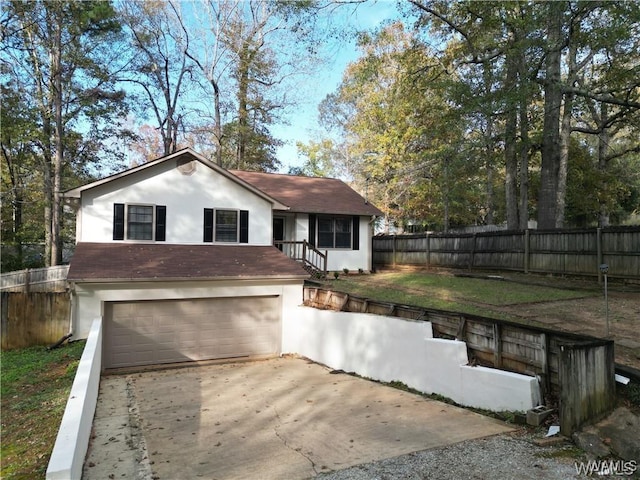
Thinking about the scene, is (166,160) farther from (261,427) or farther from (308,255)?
(261,427)

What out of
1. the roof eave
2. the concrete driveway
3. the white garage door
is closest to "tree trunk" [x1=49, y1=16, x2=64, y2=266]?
the white garage door

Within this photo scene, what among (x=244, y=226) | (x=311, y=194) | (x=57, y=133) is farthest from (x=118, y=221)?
(x=57, y=133)

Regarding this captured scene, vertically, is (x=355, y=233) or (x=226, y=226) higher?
(x=226, y=226)

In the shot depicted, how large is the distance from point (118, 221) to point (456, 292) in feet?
34.9

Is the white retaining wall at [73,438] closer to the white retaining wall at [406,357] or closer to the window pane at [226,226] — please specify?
the white retaining wall at [406,357]

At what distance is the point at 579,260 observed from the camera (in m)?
12.9

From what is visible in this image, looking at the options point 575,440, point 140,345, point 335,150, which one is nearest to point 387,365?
point 575,440

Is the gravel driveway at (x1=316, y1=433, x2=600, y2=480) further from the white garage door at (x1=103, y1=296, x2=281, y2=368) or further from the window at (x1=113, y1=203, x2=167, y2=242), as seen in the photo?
the window at (x1=113, y1=203, x2=167, y2=242)

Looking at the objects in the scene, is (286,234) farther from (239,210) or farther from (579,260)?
(579,260)

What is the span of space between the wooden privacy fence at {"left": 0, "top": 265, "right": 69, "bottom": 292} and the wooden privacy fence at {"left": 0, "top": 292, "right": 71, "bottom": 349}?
15.6 ft

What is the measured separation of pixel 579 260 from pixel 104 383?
14.0 meters

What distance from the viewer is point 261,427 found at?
6.18 meters

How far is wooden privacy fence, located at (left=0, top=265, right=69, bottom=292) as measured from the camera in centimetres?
1552

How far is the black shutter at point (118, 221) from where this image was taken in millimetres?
12985
